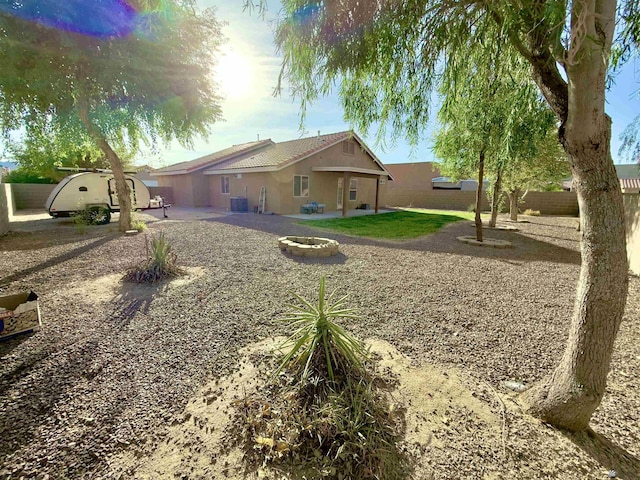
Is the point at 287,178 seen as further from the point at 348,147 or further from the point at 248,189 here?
the point at 348,147

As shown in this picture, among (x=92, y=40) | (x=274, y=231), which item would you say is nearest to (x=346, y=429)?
(x=274, y=231)

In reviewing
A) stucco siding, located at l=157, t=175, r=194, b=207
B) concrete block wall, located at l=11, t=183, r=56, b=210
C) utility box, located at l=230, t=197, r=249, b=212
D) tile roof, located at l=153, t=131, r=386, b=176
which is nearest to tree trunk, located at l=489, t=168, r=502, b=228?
tile roof, located at l=153, t=131, r=386, b=176

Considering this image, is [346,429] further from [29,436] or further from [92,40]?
[92,40]

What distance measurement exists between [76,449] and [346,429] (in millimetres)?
1875

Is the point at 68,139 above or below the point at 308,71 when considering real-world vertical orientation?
above

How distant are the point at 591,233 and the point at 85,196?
1594 centimetres

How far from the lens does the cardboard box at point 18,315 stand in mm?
3178

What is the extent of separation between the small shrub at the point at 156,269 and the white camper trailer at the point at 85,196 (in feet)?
27.9

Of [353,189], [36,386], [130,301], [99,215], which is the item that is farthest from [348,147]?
[36,386]

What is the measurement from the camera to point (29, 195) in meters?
18.4

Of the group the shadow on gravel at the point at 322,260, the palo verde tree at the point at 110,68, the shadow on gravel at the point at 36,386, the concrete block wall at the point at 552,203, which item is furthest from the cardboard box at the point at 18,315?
the concrete block wall at the point at 552,203

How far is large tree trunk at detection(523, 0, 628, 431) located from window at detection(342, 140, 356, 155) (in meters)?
18.2

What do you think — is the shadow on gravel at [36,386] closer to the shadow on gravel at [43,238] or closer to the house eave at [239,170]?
the shadow on gravel at [43,238]

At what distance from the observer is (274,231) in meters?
10.9
